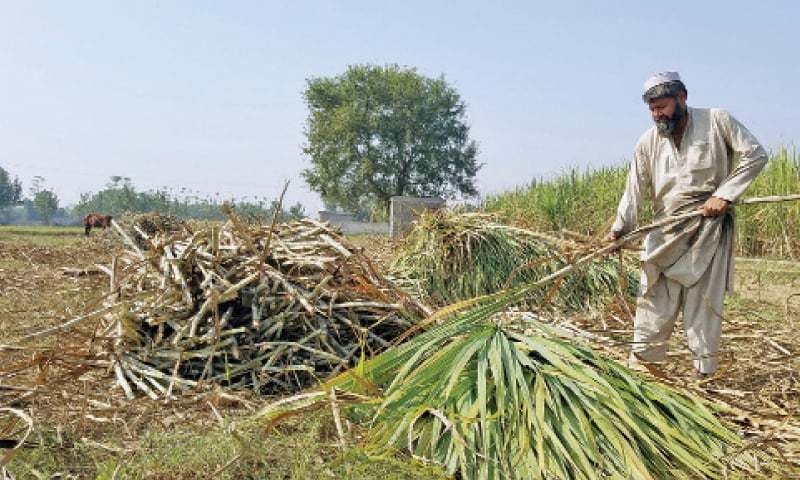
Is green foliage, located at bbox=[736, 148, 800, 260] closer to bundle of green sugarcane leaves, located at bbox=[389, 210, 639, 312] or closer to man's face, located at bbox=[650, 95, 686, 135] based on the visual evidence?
bundle of green sugarcane leaves, located at bbox=[389, 210, 639, 312]

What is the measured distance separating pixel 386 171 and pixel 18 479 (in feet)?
120

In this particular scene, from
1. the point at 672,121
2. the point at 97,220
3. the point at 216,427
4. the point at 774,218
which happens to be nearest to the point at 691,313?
the point at 672,121

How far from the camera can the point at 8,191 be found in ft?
233

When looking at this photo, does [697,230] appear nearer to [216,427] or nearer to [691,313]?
[691,313]

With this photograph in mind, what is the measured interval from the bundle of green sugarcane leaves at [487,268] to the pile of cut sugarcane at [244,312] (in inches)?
97.4

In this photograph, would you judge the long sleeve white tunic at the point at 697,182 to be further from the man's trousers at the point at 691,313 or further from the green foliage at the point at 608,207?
the green foliage at the point at 608,207

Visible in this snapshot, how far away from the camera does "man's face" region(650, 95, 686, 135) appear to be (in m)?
3.19

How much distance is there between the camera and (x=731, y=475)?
2188 mm

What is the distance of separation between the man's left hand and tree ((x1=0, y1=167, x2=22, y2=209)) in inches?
3078

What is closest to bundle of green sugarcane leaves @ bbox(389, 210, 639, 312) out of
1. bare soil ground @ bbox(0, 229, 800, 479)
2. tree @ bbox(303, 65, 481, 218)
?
bare soil ground @ bbox(0, 229, 800, 479)

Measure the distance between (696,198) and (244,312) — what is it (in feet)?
7.80

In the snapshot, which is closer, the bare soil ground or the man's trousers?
the bare soil ground

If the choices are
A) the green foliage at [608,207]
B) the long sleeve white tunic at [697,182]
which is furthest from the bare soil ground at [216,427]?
the green foliage at [608,207]

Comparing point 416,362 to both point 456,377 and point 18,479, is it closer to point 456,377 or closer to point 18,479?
point 456,377
